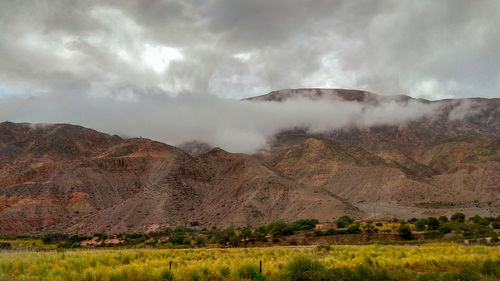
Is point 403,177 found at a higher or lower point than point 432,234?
higher

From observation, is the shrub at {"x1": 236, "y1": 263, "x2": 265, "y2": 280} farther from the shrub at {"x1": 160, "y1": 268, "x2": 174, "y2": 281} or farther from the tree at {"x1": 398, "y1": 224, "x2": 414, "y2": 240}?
the tree at {"x1": 398, "y1": 224, "x2": 414, "y2": 240}

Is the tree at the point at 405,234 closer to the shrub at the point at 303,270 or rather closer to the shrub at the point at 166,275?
the shrub at the point at 303,270

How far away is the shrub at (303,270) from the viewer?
15000 millimetres

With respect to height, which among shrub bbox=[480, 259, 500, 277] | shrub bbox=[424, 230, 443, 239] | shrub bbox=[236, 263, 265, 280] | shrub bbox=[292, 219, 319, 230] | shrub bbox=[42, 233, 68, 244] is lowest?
shrub bbox=[42, 233, 68, 244]

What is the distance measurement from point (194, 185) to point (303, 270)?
11294 centimetres

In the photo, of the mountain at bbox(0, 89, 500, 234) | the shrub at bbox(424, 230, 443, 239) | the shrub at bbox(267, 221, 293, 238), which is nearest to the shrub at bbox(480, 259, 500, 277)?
the shrub at bbox(424, 230, 443, 239)

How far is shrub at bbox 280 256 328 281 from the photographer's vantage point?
49.2ft

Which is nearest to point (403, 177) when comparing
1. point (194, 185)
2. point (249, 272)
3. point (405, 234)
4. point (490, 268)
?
point (194, 185)

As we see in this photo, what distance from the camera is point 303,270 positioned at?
15.5 meters

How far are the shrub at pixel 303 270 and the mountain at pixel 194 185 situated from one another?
257 feet

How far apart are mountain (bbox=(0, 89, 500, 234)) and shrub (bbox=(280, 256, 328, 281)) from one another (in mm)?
78368

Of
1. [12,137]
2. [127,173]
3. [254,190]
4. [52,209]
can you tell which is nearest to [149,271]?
[254,190]

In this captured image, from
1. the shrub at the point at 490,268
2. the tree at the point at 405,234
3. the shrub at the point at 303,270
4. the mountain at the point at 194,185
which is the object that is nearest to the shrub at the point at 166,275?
the shrub at the point at 303,270

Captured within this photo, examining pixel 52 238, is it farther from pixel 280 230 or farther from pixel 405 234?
pixel 405 234
